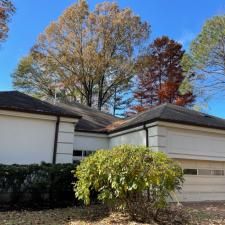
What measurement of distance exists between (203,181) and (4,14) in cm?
1106

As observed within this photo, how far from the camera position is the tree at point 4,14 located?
12180 millimetres

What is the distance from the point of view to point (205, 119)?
1425cm

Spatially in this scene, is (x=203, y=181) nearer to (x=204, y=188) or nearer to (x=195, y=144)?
(x=204, y=188)

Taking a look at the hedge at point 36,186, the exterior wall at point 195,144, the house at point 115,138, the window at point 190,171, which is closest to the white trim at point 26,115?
the house at point 115,138

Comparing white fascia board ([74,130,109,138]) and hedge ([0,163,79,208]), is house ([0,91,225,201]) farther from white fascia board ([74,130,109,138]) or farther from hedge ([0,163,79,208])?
hedge ([0,163,79,208])

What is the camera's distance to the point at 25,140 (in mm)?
11039

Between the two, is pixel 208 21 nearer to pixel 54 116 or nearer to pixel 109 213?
pixel 54 116

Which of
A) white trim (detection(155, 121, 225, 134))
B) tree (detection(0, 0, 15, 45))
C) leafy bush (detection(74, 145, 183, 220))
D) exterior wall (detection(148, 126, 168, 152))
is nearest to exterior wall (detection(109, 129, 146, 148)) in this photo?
exterior wall (detection(148, 126, 168, 152))

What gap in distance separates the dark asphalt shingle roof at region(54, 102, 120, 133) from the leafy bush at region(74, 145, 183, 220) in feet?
22.9

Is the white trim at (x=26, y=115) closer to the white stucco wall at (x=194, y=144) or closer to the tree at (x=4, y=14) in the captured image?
the tree at (x=4, y=14)

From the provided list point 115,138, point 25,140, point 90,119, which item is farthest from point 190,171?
point 25,140

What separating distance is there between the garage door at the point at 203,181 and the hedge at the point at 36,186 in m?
5.13

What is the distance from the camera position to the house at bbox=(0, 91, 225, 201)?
11.0 metres

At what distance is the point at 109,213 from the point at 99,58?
18180 millimetres
